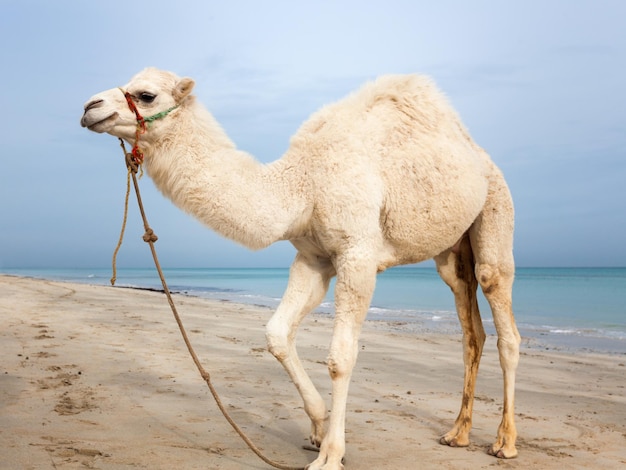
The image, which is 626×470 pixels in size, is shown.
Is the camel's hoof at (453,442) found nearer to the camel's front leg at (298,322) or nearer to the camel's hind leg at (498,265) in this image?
the camel's hind leg at (498,265)

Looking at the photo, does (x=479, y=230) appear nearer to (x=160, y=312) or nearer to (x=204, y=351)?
(x=204, y=351)

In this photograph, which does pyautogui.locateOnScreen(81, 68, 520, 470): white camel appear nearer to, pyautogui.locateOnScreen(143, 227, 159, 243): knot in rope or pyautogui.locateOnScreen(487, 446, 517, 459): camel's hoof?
pyautogui.locateOnScreen(487, 446, 517, 459): camel's hoof

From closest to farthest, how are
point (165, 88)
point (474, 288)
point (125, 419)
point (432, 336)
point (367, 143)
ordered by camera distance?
1. point (165, 88)
2. point (367, 143)
3. point (125, 419)
4. point (474, 288)
5. point (432, 336)

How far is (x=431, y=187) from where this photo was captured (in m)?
4.40

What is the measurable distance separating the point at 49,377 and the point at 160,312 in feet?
27.9

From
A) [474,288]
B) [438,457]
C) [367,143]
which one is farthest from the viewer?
[474,288]

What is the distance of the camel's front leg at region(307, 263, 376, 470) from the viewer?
390 centimetres

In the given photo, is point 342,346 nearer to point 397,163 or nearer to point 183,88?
point 397,163

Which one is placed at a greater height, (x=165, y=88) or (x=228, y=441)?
(x=165, y=88)

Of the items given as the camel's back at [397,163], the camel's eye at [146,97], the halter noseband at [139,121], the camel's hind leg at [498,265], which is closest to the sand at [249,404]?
the camel's hind leg at [498,265]

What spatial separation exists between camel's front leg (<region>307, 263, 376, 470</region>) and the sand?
0.42 meters

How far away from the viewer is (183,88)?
386cm

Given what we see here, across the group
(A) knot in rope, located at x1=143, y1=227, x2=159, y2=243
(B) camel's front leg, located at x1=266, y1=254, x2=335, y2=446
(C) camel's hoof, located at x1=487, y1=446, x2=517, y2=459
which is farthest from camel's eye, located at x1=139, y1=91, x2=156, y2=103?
(C) camel's hoof, located at x1=487, y1=446, x2=517, y2=459

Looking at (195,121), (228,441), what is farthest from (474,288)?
(195,121)
